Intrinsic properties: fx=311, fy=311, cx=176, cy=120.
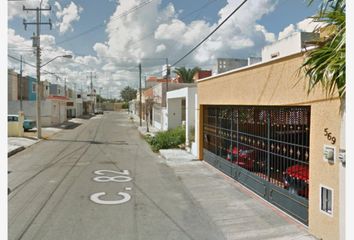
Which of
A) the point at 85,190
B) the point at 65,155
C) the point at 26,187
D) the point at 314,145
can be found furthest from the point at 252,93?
the point at 65,155

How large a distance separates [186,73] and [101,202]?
37294 millimetres

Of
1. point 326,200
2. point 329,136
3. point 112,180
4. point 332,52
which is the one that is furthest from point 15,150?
point 332,52

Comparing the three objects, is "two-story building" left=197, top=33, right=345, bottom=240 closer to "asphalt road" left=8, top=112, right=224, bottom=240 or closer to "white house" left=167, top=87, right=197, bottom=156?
"asphalt road" left=8, top=112, right=224, bottom=240

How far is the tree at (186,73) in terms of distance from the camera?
145 ft

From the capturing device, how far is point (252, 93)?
363 inches

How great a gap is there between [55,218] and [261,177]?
5.64 metres

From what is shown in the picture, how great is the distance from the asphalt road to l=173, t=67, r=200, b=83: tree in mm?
29965

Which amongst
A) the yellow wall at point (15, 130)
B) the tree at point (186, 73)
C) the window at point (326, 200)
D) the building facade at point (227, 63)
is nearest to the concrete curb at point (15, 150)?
the yellow wall at point (15, 130)

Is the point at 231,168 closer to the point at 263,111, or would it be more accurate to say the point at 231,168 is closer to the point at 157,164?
the point at 263,111

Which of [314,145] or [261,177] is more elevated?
[314,145]

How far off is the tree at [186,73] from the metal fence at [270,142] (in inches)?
1246

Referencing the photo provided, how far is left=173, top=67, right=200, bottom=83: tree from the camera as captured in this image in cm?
4422

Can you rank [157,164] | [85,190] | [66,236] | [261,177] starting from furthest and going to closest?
[157,164] → [85,190] → [261,177] → [66,236]

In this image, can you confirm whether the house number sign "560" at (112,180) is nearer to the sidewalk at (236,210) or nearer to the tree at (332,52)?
the sidewalk at (236,210)
